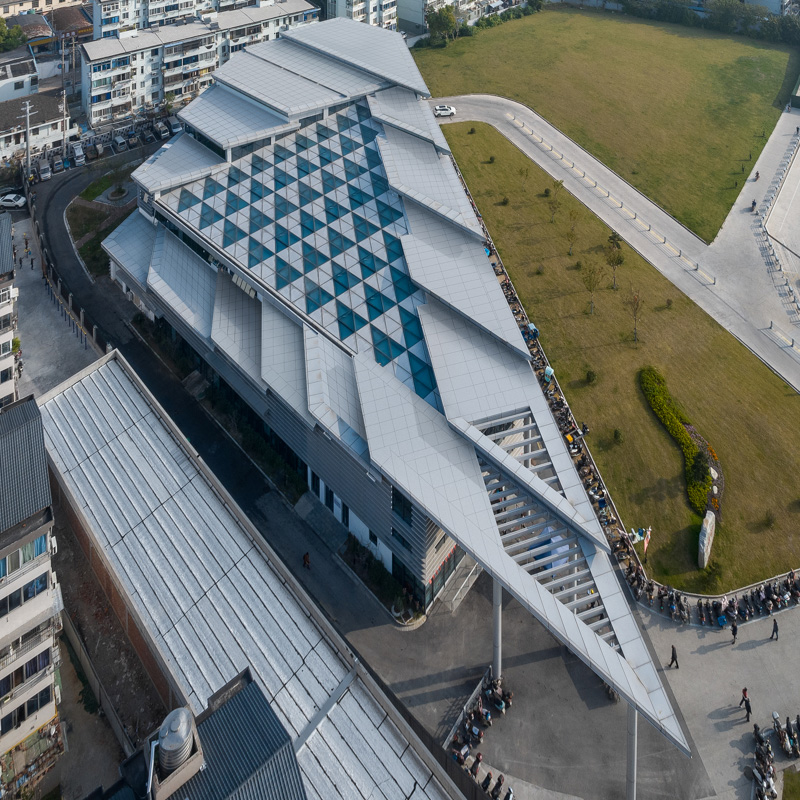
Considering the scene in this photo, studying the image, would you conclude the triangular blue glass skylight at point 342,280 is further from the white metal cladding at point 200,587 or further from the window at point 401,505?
the window at point 401,505

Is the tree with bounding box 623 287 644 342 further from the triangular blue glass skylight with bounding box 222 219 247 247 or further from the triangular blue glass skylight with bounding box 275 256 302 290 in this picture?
Answer: the triangular blue glass skylight with bounding box 222 219 247 247

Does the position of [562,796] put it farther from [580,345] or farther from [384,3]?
[384,3]

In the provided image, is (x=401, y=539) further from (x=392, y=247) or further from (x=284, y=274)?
(x=392, y=247)

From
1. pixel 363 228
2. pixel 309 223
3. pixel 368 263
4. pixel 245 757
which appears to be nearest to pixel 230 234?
pixel 309 223

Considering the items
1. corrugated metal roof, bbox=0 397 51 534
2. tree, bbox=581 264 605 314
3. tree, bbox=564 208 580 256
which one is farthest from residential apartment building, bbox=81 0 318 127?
corrugated metal roof, bbox=0 397 51 534

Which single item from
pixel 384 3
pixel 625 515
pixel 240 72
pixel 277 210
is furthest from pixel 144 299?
pixel 384 3

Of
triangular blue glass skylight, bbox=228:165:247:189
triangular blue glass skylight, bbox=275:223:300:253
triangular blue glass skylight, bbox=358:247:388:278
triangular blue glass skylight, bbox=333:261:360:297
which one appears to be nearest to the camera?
triangular blue glass skylight, bbox=333:261:360:297
